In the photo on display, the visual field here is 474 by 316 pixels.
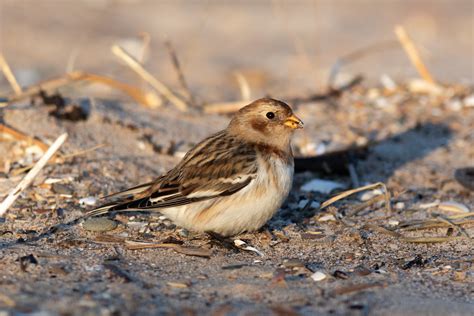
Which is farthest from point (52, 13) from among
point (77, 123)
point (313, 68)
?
point (77, 123)

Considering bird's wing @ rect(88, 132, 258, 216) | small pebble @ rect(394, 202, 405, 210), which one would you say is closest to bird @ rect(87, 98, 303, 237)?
bird's wing @ rect(88, 132, 258, 216)

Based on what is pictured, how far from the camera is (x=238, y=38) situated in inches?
434

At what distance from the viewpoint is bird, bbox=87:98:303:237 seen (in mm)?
4203

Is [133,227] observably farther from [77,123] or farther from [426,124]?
[426,124]

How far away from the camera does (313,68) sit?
8062 millimetres

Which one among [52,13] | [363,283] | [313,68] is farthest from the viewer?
[52,13]

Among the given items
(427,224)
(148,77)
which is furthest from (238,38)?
(427,224)

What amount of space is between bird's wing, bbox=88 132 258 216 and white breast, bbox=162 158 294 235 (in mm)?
40

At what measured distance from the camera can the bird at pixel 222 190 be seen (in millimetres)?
4203

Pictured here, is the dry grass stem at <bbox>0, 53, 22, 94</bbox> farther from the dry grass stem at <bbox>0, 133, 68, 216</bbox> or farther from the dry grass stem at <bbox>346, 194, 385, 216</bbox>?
the dry grass stem at <bbox>346, 194, 385, 216</bbox>

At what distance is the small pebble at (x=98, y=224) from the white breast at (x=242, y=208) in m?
0.35

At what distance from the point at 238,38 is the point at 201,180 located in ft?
22.8

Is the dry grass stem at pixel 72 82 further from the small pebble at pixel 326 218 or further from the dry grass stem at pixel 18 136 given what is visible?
the small pebble at pixel 326 218

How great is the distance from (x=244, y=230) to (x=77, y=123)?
199 centimetres
